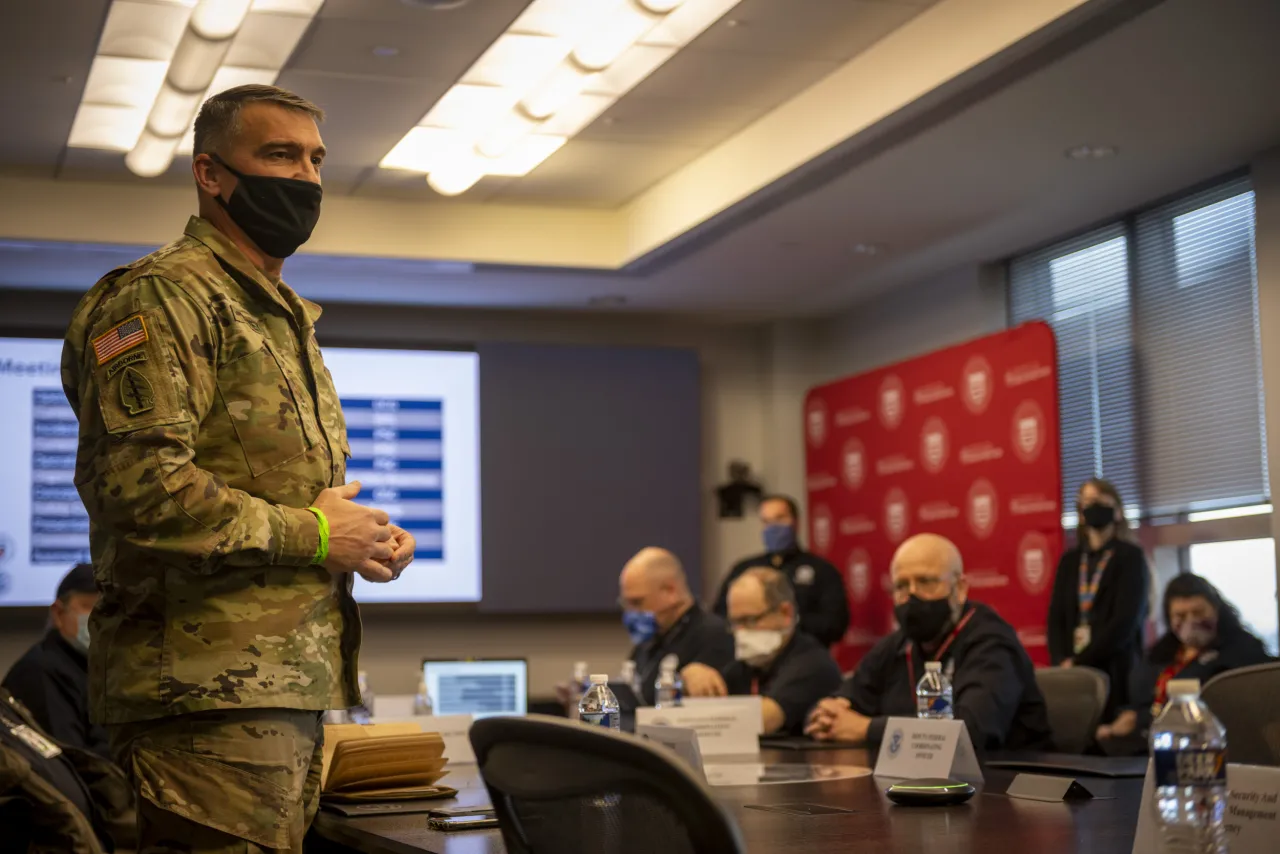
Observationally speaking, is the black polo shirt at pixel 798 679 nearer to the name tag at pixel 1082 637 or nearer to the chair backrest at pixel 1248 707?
the name tag at pixel 1082 637

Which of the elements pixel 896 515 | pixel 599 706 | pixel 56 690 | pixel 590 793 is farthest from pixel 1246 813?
pixel 896 515

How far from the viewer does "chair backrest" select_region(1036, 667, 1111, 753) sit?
4125mm

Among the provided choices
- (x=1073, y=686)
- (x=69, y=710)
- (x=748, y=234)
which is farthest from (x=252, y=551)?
(x=748, y=234)

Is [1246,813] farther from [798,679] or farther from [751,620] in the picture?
[751,620]

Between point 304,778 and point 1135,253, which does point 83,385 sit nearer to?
point 304,778

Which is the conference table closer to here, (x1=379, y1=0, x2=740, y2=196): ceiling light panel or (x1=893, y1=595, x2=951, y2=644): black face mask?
(x1=893, y1=595, x2=951, y2=644): black face mask

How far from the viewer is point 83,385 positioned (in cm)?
198

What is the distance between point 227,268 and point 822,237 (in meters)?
5.63

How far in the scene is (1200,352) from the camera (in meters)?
6.62

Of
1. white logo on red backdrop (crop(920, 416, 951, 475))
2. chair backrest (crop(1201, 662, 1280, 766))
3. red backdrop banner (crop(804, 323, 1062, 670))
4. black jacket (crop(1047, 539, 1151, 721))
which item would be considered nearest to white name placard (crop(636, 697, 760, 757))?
chair backrest (crop(1201, 662, 1280, 766))

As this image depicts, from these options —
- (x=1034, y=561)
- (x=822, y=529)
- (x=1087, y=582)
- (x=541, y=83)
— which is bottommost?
(x=1087, y=582)

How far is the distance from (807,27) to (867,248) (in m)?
2.43

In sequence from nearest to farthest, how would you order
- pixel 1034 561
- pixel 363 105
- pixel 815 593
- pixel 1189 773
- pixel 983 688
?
pixel 1189 773 → pixel 983 688 → pixel 363 105 → pixel 1034 561 → pixel 815 593

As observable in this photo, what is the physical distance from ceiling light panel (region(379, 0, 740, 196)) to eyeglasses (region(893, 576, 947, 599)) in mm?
2083
